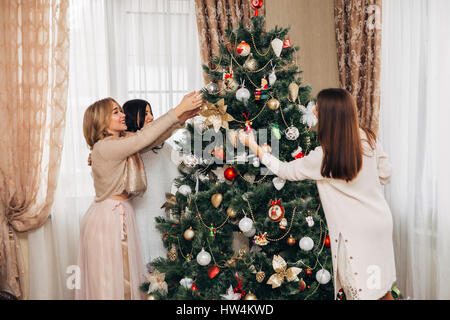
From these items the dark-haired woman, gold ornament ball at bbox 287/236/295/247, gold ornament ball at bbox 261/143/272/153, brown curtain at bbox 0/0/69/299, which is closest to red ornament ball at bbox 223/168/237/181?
gold ornament ball at bbox 261/143/272/153

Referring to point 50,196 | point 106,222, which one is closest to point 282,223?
point 106,222

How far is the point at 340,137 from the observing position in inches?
72.9

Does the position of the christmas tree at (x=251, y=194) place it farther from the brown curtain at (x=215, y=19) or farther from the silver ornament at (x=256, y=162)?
the brown curtain at (x=215, y=19)

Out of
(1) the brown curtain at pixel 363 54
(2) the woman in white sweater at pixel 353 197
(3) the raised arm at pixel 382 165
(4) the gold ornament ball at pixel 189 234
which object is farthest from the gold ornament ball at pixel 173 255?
(1) the brown curtain at pixel 363 54

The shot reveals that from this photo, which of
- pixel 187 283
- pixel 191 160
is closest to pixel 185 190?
pixel 191 160

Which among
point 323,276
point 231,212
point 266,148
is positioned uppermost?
point 266,148

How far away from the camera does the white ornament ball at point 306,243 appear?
7.06ft

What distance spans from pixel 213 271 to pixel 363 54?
2013mm

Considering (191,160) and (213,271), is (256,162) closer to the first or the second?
(191,160)

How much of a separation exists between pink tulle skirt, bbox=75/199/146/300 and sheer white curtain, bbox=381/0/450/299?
6.05 ft

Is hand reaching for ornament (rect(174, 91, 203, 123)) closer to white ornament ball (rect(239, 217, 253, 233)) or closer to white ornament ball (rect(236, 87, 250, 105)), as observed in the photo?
white ornament ball (rect(236, 87, 250, 105))

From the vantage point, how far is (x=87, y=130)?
2.38 metres

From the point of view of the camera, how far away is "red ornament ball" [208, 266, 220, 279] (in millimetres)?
2219

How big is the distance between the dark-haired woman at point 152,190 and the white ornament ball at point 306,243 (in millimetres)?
986
